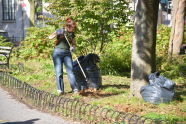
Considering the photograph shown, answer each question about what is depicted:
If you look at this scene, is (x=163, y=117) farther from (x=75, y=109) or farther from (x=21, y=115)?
(x=21, y=115)

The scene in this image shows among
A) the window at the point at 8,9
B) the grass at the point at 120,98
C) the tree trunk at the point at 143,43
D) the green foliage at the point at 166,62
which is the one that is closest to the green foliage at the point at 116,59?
the green foliage at the point at 166,62

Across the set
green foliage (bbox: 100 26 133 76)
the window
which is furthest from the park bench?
the window

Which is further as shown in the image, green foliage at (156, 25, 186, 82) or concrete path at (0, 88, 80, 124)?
green foliage at (156, 25, 186, 82)

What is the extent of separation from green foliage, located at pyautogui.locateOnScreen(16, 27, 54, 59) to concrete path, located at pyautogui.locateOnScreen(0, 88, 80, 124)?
28.0ft

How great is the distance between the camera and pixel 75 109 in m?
7.66

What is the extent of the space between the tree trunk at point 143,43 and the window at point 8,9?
24.6 meters

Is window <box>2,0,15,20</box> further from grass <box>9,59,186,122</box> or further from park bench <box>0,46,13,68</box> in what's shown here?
grass <box>9,59,186,122</box>

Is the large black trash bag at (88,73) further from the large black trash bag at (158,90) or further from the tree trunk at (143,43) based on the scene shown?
the large black trash bag at (158,90)

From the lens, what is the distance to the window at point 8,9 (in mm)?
32312

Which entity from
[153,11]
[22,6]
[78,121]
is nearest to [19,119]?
[78,121]

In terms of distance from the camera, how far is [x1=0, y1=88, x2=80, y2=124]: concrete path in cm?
745

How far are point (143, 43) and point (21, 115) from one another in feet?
9.79

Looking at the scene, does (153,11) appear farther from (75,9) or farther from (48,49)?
(48,49)

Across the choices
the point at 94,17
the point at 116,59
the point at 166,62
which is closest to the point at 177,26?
the point at 166,62
